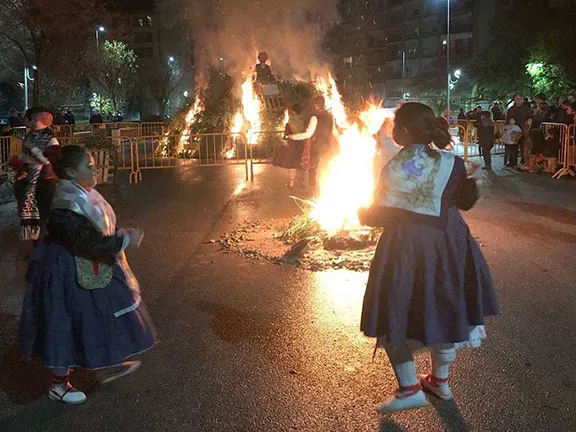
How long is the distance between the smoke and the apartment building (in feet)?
121

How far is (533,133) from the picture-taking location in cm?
1481

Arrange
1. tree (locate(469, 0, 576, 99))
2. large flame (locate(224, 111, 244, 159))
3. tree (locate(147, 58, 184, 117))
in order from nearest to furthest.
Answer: large flame (locate(224, 111, 244, 159))
tree (locate(469, 0, 576, 99))
tree (locate(147, 58, 184, 117))

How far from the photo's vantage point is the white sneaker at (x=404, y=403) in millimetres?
3740

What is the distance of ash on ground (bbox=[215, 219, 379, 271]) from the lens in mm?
7141

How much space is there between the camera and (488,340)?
16.0 feet

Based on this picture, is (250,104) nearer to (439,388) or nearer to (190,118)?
(190,118)

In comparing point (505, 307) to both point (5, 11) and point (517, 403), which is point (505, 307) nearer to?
point (517, 403)

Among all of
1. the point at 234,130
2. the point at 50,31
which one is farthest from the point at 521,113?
the point at 50,31

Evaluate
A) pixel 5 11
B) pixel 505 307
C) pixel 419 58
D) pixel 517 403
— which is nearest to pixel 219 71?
pixel 5 11

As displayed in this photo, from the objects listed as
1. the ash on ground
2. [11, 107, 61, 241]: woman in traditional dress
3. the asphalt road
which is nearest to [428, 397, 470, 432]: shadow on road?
the asphalt road

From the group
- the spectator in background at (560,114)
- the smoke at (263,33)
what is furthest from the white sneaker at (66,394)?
the smoke at (263,33)

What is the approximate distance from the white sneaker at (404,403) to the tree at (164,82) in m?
54.9

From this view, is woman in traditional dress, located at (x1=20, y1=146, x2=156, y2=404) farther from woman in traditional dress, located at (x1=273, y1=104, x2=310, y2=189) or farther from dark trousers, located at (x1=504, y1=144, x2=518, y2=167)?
dark trousers, located at (x1=504, y1=144, x2=518, y2=167)

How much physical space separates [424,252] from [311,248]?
13.9ft
